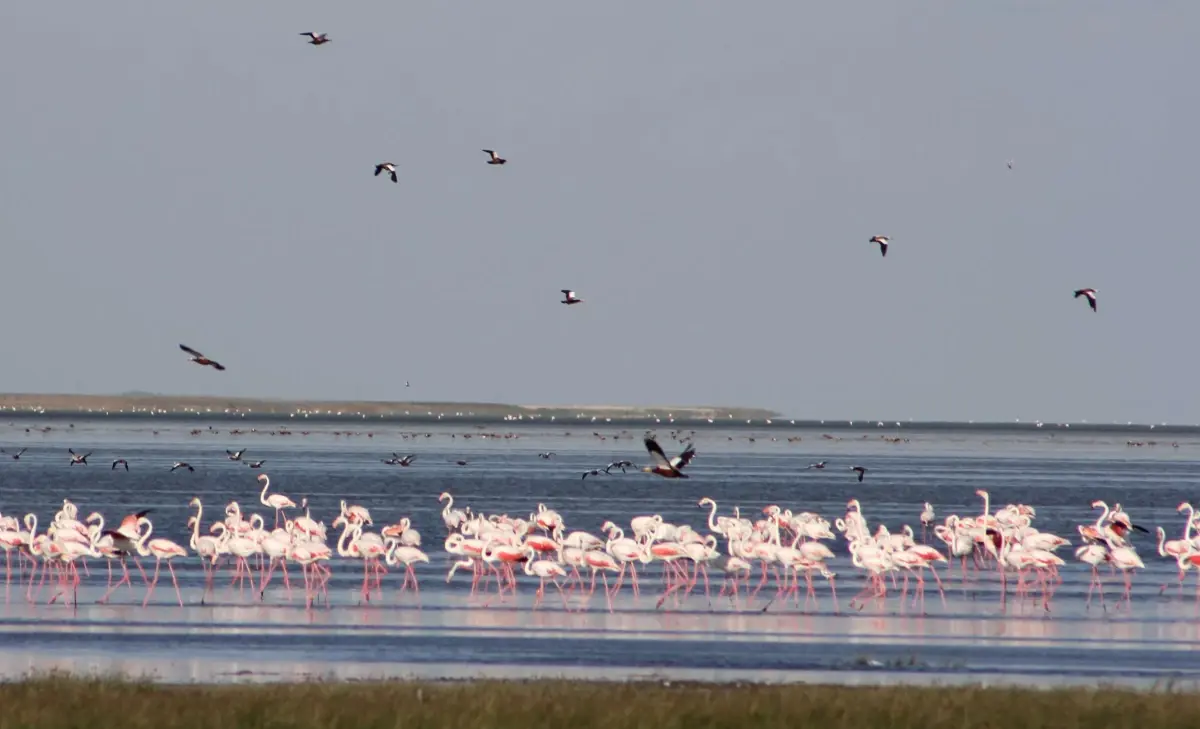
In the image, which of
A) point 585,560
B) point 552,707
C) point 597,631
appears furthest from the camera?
point 585,560

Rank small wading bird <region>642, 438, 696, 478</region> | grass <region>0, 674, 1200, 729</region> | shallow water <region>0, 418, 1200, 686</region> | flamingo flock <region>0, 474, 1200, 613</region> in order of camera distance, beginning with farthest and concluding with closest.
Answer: flamingo flock <region>0, 474, 1200, 613</region>
small wading bird <region>642, 438, 696, 478</region>
shallow water <region>0, 418, 1200, 686</region>
grass <region>0, 674, 1200, 729</region>

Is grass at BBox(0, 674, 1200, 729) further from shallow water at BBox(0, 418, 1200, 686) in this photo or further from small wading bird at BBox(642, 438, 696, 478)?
small wading bird at BBox(642, 438, 696, 478)

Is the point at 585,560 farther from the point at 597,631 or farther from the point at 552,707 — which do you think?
the point at 552,707

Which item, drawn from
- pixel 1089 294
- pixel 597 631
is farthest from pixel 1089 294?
pixel 597 631

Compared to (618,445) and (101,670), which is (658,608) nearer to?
(101,670)

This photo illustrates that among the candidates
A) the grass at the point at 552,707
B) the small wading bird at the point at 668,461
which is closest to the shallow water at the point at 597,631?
the small wading bird at the point at 668,461

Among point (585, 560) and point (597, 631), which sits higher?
point (585, 560)

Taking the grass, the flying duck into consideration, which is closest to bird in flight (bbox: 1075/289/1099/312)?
the flying duck

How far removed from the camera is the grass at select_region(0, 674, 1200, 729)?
15016 mm

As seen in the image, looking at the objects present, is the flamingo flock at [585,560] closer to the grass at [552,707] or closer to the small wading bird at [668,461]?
the small wading bird at [668,461]

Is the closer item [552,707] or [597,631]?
[552,707]

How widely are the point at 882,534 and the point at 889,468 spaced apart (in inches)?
2293

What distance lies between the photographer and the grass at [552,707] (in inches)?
591

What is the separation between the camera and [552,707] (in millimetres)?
15641
